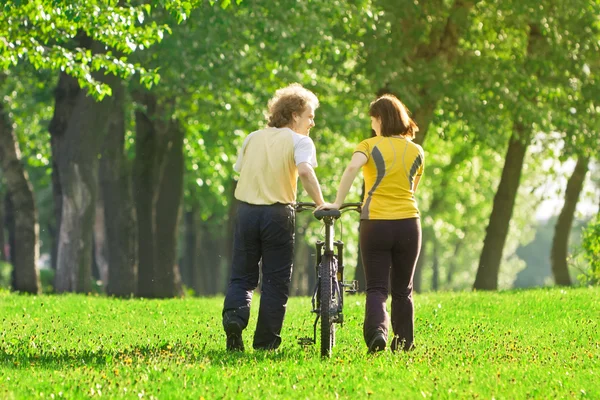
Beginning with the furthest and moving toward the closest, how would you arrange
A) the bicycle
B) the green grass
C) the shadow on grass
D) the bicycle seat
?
1. the bicycle
2. the bicycle seat
3. the shadow on grass
4. the green grass

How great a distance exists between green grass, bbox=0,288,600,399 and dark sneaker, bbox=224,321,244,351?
0.19 m

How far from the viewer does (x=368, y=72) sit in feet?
65.8

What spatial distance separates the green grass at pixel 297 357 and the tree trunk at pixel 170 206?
11227mm

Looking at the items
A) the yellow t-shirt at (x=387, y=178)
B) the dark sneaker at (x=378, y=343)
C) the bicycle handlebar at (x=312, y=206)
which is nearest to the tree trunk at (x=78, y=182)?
the bicycle handlebar at (x=312, y=206)

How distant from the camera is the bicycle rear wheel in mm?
8539

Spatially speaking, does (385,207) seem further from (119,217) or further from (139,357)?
(119,217)

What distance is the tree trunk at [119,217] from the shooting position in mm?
23328

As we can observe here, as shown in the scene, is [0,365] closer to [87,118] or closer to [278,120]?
[278,120]

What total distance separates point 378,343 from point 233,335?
4.10 ft

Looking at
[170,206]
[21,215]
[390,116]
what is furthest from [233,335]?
[170,206]

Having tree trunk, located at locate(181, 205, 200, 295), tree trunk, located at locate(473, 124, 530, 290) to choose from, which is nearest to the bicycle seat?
tree trunk, located at locate(473, 124, 530, 290)

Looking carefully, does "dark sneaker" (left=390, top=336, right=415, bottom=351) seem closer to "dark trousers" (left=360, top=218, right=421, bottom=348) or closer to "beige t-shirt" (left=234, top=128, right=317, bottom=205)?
"dark trousers" (left=360, top=218, right=421, bottom=348)

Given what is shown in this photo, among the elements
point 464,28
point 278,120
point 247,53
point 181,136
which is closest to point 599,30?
point 464,28

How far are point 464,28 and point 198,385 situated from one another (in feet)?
49.8
